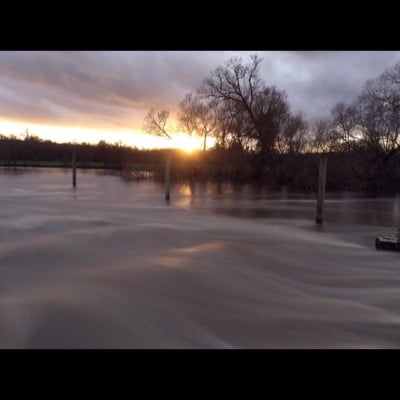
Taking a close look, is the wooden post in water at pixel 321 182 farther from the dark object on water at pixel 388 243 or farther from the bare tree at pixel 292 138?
the bare tree at pixel 292 138

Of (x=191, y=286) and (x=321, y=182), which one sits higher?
(x=321, y=182)

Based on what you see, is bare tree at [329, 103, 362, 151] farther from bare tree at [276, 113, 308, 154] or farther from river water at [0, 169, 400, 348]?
river water at [0, 169, 400, 348]

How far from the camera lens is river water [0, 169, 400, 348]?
3.57 metres

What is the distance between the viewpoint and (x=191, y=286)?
4953mm

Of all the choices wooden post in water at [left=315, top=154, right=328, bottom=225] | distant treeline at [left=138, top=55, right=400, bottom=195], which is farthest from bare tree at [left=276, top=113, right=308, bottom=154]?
wooden post in water at [left=315, top=154, right=328, bottom=225]

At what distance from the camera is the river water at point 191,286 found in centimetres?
357

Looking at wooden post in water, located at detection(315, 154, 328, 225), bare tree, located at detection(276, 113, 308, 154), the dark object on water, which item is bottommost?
the dark object on water

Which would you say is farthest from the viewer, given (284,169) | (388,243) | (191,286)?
(284,169)

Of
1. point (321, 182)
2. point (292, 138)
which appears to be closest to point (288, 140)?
point (292, 138)

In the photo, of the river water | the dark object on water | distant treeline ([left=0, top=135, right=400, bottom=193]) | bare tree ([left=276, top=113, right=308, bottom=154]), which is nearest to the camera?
the river water

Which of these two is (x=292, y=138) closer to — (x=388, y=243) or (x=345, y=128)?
(x=345, y=128)

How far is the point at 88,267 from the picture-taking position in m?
5.68
